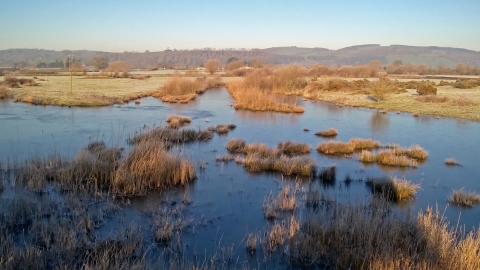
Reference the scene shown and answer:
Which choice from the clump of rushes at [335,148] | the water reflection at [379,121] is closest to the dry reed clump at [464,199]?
the clump of rushes at [335,148]

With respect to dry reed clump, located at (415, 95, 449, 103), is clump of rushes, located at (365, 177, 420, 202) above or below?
below

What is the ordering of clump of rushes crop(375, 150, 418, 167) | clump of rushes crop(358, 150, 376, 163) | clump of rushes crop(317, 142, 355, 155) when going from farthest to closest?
clump of rushes crop(317, 142, 355, 155) → clump of rushes crop(358, 150, 376, 163) → clump of rushes crop(375, 150, 418, 167)

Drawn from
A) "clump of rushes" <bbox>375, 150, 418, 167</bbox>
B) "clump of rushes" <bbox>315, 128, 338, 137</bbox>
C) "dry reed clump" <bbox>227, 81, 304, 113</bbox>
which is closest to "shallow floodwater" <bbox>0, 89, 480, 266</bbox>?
"clump of rushes" <bbox>315, 128, 338, 137</bbox>

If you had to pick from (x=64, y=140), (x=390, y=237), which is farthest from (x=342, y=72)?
(x=390, y=237)

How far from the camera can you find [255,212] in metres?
9.23

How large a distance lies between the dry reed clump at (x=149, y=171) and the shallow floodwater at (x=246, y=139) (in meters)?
0.49

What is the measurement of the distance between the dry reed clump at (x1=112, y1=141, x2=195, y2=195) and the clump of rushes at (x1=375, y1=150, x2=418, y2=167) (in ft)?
26.1

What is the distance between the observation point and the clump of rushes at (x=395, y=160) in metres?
14.2

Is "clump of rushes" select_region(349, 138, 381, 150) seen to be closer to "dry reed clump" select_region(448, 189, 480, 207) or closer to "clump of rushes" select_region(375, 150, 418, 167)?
"clump of rushes" select_region(375, 150, 418, 167)

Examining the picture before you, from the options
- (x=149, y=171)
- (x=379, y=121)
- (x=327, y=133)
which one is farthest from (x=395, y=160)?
(x=379, y=121)

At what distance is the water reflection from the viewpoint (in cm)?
2320

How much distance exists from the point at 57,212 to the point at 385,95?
36.2 metres

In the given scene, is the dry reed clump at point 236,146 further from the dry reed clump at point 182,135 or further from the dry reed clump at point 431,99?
the dry reed clump at point 431,99

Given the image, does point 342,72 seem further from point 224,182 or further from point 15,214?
point 15,214
